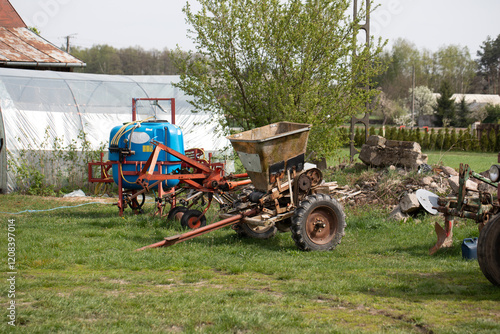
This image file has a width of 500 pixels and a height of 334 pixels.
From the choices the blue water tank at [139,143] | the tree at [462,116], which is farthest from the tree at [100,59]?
the blue water tank at [139,143]

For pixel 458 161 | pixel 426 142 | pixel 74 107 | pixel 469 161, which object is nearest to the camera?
pixel 74 107

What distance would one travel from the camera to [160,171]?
11234 mm

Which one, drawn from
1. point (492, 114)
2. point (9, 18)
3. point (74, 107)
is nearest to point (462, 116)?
point (492, 114)

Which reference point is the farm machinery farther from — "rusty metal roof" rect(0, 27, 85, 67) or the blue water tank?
"rusty metal roof" rect(0, 27, 85, 67)

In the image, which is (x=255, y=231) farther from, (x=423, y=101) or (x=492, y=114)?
(x=423, y=101)

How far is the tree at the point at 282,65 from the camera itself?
14.3 meters

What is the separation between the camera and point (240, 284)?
6.53 meters

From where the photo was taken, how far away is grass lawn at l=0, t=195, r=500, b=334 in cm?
484

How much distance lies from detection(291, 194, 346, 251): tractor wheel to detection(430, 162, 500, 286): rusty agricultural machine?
5.15 ft

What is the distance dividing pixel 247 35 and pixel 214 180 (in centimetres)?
536

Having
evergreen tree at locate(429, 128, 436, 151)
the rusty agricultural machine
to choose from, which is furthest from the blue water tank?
evergreen tree at locate(429, 128, 436, 151)

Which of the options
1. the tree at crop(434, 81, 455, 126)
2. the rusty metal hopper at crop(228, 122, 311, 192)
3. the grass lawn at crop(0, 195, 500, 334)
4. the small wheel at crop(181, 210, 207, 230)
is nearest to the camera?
the grass lawn at crop(0, 195, 500, 334)

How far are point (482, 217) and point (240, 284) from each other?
152 inches

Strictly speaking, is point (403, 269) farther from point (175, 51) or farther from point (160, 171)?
point (175, 51)
